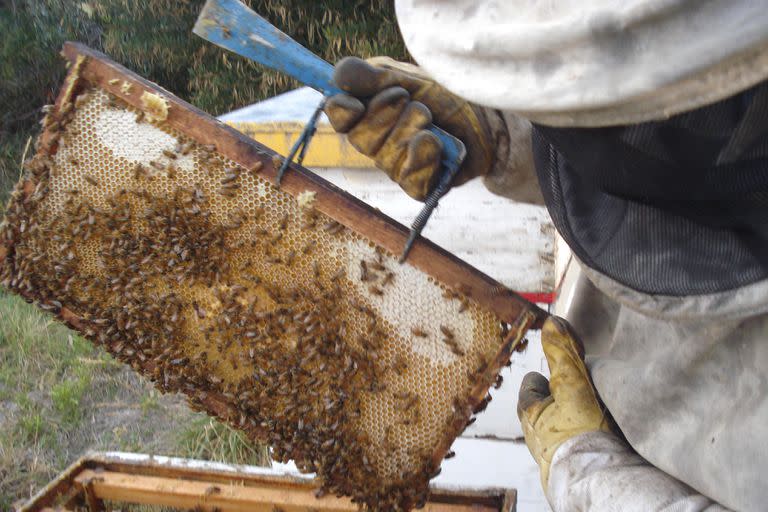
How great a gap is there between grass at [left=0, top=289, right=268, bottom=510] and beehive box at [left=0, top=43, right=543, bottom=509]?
250 cm

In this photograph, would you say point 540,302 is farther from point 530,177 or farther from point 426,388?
point 426,388

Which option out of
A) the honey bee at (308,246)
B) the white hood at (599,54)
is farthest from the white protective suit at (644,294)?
the honey bee at (308,246)

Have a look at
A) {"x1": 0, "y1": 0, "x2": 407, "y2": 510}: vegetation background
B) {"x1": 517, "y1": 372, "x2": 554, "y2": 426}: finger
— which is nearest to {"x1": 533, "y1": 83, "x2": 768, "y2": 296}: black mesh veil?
{"x1": 517, "y1": 372, "x2": 554, "y2": 426}: finger

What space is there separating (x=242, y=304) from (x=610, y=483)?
3.86 ft

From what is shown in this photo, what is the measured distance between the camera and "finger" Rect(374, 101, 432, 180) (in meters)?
1.92

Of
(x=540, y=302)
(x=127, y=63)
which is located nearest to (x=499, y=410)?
(x=540, y=302)

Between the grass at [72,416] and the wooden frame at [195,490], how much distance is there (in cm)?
178

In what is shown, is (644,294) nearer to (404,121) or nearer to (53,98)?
(404,121)

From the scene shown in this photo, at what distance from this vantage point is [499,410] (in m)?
3.24

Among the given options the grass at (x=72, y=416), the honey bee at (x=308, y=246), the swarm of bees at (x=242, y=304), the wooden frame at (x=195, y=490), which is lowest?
the grass at (x=72, y=416)

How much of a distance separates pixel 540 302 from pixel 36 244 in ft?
6.99

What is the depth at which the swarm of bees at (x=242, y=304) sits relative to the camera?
6.47 feet

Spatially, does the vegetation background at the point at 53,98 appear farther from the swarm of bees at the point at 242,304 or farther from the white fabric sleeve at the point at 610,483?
the white fabric sleeve at the point at 610,483

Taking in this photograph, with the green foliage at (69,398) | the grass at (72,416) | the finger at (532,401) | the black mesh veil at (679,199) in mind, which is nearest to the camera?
the black mesh veil at (679,199)
